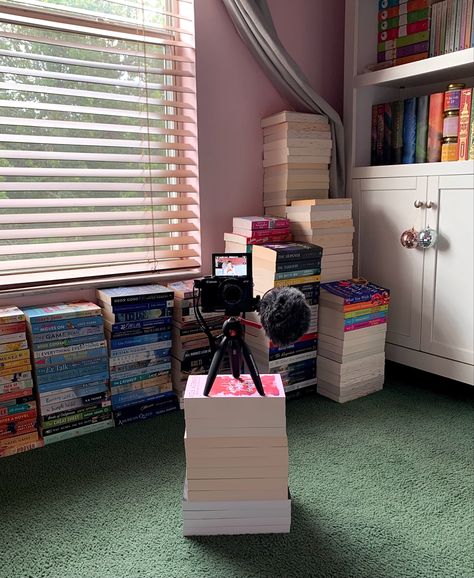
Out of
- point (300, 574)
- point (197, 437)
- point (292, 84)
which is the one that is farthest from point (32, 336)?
point (292, 84)

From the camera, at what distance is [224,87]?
2.40 meters

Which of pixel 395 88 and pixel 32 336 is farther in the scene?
pixel 395 88

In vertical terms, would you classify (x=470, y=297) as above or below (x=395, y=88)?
below

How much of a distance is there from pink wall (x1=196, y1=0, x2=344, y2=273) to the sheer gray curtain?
0.05 metres

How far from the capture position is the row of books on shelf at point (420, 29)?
6.98ft

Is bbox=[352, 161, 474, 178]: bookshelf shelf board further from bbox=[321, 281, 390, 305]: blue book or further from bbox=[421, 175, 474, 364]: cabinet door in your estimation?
bbox=[321, 281, 390, 305]: blue book

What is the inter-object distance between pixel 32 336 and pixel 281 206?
4.11 ft

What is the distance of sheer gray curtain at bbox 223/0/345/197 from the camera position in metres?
2.30

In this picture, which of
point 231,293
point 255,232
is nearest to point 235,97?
point 255,232

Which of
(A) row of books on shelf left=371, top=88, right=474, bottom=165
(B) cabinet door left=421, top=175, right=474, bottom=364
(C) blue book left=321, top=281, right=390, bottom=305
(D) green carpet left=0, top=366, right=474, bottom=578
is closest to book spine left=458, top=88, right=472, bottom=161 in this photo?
(A) row of books on shelf left=371, top=88, right=474, bottom=165

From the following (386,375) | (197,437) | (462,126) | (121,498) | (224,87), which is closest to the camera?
(197,437)

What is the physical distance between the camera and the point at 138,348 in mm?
2113

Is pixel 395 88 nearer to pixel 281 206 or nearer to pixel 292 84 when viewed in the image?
pixel 292 84

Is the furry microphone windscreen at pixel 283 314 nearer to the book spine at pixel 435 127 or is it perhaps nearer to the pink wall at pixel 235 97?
the pink wall at pixel 235 97
